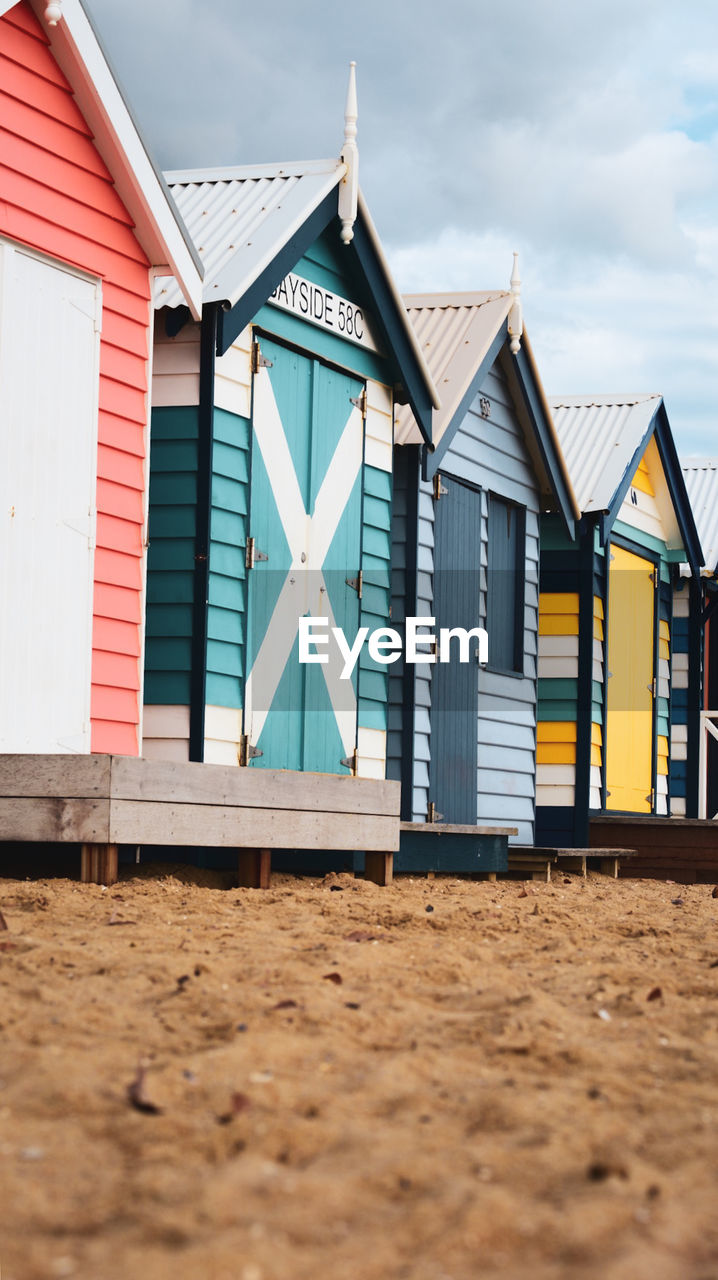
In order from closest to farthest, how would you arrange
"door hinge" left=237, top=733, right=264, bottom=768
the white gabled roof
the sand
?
the sand → the white gabled roof → "door hinge" left=237, top=733, right=264, bottom=768

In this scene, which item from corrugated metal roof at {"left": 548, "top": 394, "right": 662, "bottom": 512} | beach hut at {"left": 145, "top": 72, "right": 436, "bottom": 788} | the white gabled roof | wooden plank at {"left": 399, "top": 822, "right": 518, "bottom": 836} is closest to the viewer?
the white gabled roof

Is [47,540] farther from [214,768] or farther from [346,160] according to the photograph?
[346,160]

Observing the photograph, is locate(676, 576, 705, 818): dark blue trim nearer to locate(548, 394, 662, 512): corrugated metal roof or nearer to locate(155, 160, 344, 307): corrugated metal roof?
locate(548, 394, 662, 512): corrugated metal roof

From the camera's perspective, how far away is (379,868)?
284 inches

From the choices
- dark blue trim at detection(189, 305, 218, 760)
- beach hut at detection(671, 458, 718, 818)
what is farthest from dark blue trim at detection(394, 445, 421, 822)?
beach hut at detection(671, 458, 718, 818)

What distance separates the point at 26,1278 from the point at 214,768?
3.94 meters

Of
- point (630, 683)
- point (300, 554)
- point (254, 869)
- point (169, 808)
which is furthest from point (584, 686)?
point (169, 808)

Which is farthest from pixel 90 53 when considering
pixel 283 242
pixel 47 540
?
pixel 47 540

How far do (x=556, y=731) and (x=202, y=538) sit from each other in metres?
5.95

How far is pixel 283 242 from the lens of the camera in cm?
761

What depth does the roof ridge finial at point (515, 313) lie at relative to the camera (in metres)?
10.7

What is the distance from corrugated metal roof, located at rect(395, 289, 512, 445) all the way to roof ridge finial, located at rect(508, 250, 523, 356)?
2.7 inches

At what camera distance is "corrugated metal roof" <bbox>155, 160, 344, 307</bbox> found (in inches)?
287

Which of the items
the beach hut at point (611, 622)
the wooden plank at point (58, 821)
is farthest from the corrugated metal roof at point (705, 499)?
the wooden plank at point (58, 821)
